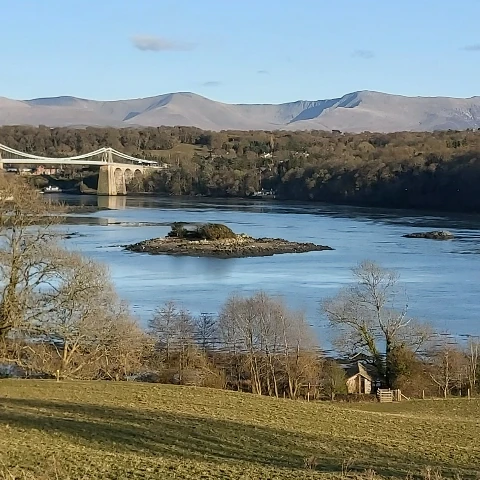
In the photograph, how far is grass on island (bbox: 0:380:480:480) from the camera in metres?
4.98

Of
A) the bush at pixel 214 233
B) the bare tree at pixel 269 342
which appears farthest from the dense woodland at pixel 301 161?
the bare tree at pixel 269 342

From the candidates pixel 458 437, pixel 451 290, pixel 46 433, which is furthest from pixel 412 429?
pixel 451 290

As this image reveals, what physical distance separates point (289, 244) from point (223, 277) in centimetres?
888

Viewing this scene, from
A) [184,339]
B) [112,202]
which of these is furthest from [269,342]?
[112,202]

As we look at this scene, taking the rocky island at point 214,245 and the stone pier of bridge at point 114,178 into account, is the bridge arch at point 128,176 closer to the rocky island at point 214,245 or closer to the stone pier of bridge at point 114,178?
the stone pier of bridge at point 114,178

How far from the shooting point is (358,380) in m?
13.2

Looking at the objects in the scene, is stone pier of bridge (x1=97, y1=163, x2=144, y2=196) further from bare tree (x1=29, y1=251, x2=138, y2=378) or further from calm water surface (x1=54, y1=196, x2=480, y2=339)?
bare tree (x1=29, y1=251, x2=138, y2=378)

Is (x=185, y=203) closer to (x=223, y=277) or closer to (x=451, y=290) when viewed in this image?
(x=223, y=277)

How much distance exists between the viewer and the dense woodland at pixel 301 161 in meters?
58.5

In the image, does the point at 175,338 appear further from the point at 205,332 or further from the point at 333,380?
the point at 333,380

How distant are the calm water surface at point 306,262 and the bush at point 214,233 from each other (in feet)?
7.64

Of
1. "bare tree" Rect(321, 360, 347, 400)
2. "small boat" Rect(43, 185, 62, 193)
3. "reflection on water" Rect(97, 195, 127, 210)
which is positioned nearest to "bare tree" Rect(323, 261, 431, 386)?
"bare tree" Rect(321, 360, 347, 400)

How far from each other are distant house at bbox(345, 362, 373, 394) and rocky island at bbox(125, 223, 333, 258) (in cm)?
1924

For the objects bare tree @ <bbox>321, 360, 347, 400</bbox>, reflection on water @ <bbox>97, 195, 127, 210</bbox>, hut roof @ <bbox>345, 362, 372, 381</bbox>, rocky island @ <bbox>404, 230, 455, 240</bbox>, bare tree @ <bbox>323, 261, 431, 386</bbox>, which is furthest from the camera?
reflection on water @ <bbox>97, 195, 127, 210</bbox>
